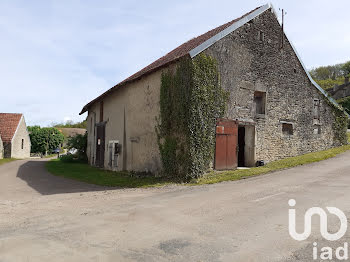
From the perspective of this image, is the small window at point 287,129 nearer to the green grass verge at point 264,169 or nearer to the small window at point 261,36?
the green grass verge at point 264,169

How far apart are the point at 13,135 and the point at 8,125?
212cm

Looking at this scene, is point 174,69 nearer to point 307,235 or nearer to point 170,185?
point 170,185

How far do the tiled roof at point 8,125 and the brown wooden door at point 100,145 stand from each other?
16876 millimetres

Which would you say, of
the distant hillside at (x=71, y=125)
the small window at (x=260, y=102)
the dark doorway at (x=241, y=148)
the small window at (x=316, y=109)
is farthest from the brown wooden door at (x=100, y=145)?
the distant hillside at (x=71, y=125)

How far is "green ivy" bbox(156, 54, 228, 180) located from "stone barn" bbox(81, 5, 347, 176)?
0.04 meters

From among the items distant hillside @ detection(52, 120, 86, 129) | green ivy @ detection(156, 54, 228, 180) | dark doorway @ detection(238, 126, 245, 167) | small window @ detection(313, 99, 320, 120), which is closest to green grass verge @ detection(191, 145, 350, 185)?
green ivy @ detection(156, 54, 228, 180)

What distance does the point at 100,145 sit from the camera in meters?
19.2

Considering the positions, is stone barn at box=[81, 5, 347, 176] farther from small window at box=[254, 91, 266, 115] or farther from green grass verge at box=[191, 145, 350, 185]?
green grass verge at box=[191, 145, 350, 185]

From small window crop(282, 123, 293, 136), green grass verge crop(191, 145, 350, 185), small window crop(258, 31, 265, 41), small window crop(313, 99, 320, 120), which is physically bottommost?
green grass verge crop(191, 145, 350, 185)

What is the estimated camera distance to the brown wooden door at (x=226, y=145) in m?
12.8

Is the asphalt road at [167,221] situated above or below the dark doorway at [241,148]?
below

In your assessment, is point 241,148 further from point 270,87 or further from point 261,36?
point 261,36

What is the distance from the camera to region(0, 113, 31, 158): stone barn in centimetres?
3097

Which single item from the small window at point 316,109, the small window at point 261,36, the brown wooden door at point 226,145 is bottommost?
the brown wooden door at point 226,145
